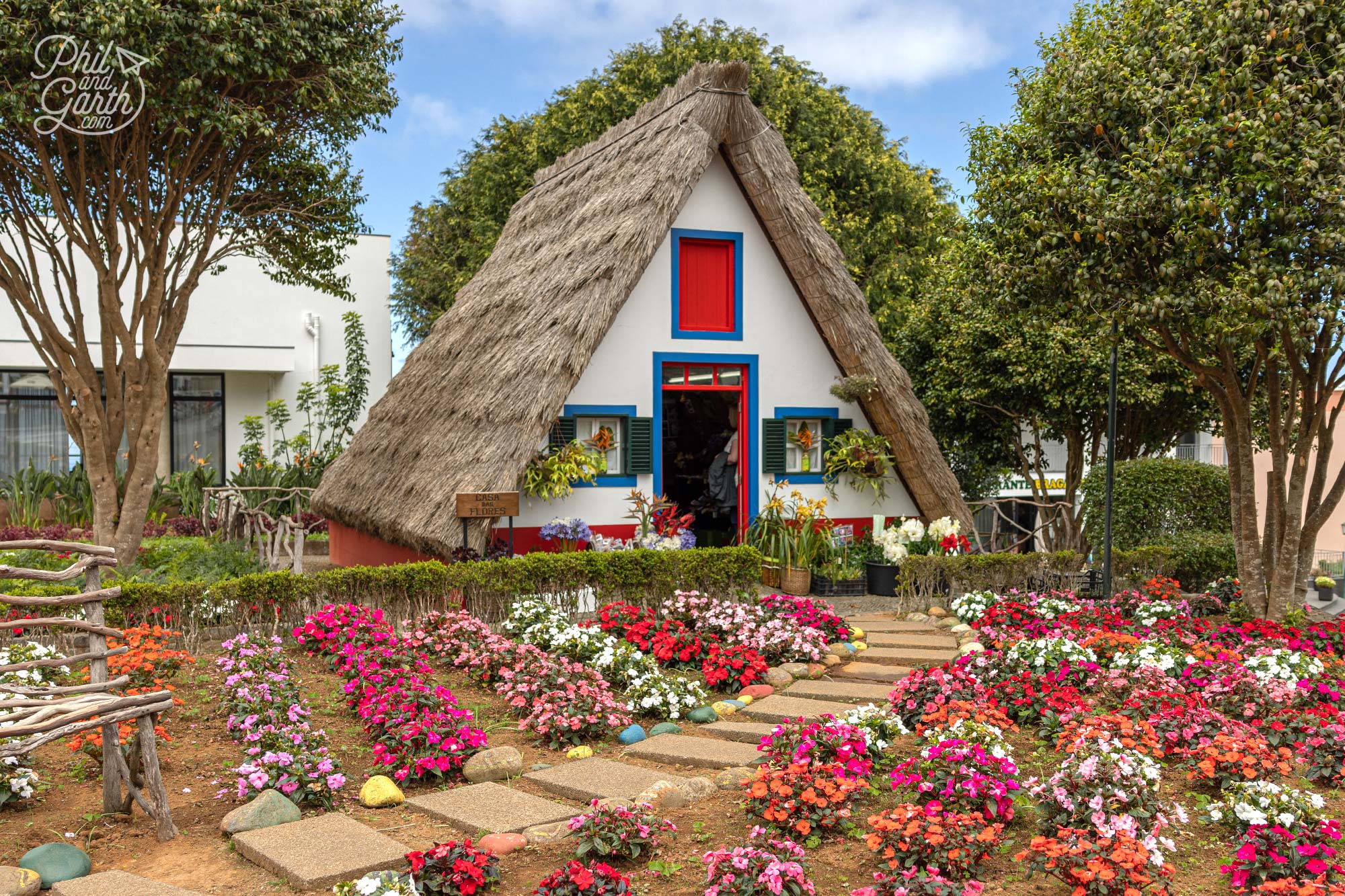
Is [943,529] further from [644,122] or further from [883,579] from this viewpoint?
[644,122]

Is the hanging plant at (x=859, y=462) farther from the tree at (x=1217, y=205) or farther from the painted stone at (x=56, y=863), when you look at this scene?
the painted stone at (x=56, y=863)

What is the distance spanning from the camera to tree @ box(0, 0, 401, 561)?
977 cm

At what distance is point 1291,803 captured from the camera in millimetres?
4168

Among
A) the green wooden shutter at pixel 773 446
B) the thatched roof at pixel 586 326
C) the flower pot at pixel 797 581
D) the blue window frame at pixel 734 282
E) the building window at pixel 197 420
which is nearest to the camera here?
the thatched roof at pixel 586 326

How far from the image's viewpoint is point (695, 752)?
5.92m

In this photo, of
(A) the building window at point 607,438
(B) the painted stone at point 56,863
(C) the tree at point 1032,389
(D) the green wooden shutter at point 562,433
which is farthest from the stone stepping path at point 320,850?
(C) the tree at point 1032,389

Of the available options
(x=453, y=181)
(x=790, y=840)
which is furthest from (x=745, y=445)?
(x=453, y=181)

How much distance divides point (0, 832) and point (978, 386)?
1395cm

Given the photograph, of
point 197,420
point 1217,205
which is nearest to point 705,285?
point 1217,205

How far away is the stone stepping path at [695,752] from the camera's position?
5750 mm

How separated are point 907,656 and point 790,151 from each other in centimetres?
1633

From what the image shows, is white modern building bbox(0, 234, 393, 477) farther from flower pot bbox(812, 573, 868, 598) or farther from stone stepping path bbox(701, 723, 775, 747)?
stone stepping path bbox(701, 723, 775, 747)

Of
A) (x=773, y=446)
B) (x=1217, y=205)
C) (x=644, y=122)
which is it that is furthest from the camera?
(x=644, y=122)

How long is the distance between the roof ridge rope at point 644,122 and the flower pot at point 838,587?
556cm
